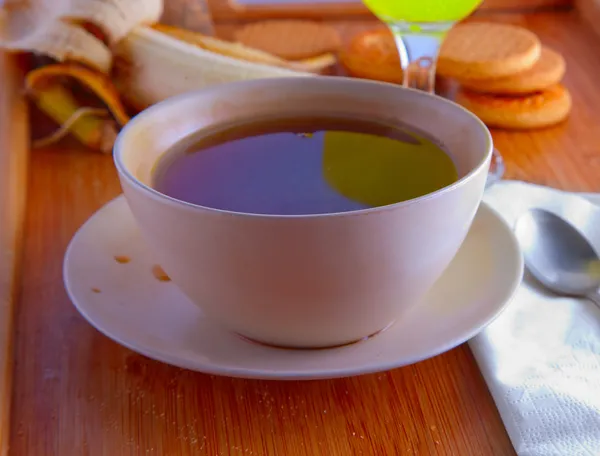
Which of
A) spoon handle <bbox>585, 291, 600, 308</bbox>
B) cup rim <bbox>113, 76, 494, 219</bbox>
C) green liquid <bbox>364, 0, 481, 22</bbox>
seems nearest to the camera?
cup rim <bbox>113, 76, 494, 219</bbox>

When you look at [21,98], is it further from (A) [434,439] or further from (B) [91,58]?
(A) [434,439]

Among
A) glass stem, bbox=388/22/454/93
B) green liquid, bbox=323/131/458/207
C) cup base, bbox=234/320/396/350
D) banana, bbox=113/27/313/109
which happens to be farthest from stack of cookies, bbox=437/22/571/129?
cup base, bbox=234/320/396/350

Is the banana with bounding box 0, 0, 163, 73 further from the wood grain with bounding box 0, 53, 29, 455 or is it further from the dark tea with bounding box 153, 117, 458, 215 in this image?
the dark tea with bounding box 153, 117, 458, 215

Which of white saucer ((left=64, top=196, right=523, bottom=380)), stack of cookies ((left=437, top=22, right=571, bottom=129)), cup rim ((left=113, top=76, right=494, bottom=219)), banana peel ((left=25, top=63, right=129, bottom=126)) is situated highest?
cup rim ((left=113, top=76, right=494, bottom=219))

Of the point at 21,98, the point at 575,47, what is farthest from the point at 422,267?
the point at 575,47

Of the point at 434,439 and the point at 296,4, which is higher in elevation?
the point at 434,439

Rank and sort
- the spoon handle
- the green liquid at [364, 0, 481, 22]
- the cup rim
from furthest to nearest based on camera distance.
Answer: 1. the green liquid at [364, 0, 481, 22]
2. the spoon handle
3. the cup rim

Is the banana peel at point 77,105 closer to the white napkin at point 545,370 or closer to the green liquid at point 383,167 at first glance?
the green liquid at point 383,167

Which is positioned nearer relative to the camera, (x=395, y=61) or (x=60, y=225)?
(x=60, y=225)
